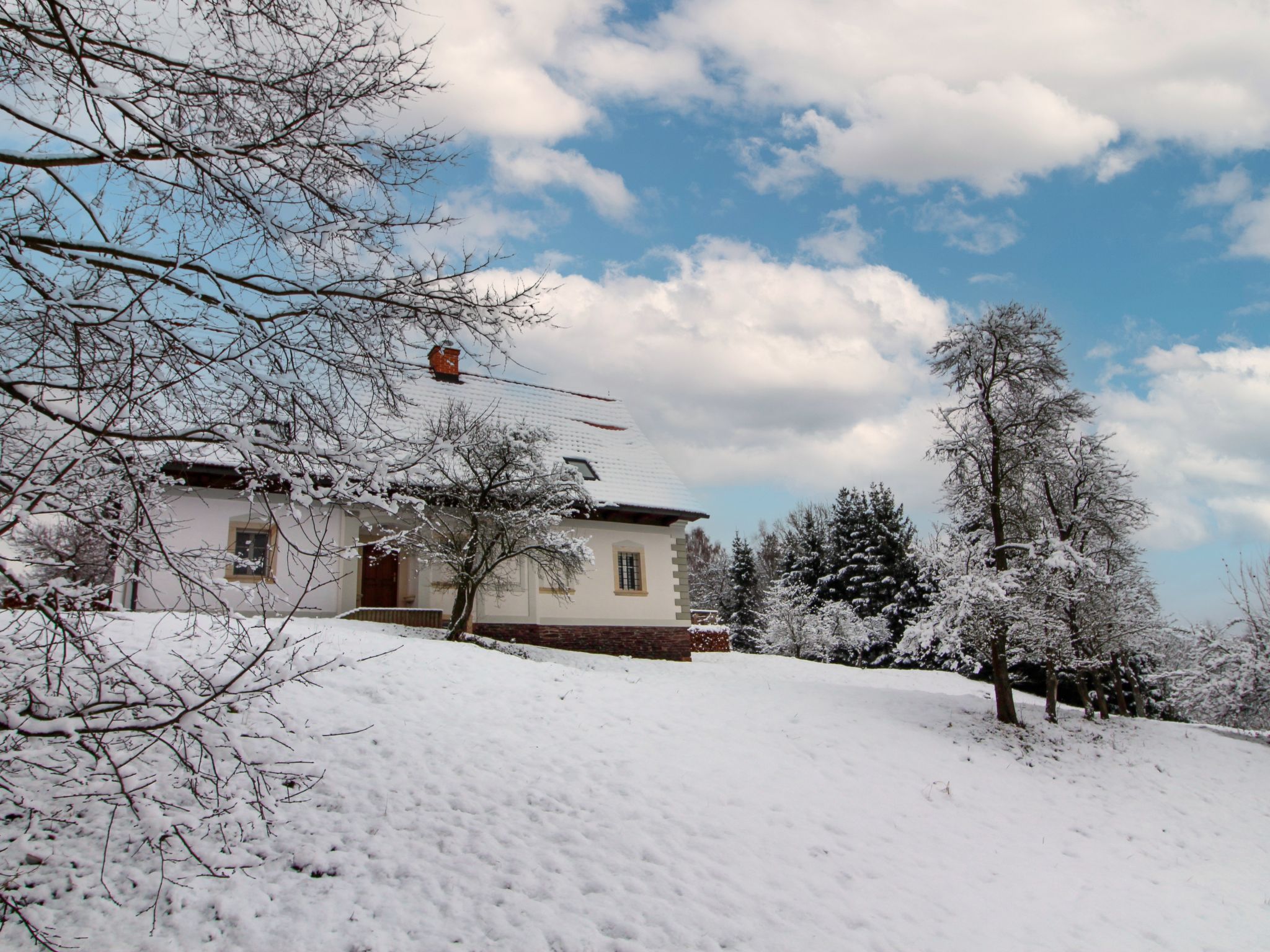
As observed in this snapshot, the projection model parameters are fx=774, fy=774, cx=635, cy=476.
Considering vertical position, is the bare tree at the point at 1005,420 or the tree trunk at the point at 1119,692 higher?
the bare tree at the point at 1005,420

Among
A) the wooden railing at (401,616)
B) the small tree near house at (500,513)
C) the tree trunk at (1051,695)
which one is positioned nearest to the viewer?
the tree trunk at (1051,695)

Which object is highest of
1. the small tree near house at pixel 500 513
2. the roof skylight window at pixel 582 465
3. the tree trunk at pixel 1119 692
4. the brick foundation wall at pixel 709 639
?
the roof skylight window at pixel 582 465

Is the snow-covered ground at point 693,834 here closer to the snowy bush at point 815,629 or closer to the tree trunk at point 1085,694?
the tree trunk at point 1085,694

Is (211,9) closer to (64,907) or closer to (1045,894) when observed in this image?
(64,907)

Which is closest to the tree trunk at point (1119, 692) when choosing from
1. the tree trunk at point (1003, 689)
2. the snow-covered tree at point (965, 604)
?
the tree trunk at point (1003, 689)

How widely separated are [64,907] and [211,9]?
543cm

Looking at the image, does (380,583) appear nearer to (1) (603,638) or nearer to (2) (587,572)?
(2) (587,572)

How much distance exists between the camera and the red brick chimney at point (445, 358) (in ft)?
16.6

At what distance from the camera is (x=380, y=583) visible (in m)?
18.8

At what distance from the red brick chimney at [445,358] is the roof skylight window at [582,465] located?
45.1ft

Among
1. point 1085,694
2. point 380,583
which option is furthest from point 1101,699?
point 380,583

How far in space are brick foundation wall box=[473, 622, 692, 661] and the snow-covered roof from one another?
309 centimetres

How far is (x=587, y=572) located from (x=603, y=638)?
165 centimetres

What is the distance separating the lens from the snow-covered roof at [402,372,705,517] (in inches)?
774
